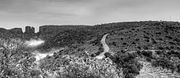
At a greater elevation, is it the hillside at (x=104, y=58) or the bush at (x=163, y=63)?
the hillside at (x=104, y=58)

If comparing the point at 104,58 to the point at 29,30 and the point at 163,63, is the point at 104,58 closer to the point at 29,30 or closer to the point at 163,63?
the point at 163,63

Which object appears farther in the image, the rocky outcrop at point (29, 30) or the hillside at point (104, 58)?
the rocky outcrop at point (29, 30)

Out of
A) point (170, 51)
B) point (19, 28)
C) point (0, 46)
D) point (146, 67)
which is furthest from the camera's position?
point (19, 28)

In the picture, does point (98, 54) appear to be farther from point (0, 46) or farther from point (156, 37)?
point (0, 46)

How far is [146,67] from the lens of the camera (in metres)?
51.0

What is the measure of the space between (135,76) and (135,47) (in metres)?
17.5

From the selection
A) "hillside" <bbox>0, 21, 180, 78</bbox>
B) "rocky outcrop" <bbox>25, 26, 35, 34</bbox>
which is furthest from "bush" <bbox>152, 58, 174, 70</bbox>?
"rocky outcrop" <bbox>25, 26, 35, 34</bbox>

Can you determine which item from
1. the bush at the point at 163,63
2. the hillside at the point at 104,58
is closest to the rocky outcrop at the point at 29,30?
the hillside at the point at 104,58

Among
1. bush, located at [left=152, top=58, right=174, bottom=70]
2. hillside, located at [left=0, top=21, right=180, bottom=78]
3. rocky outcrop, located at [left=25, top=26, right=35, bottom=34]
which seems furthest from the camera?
rocky outcrop, located at [left=25, top=26, right=35, bottom=34]

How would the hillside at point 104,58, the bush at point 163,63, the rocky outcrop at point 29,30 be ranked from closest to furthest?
the hillside at point 104,58 < the bush at point 163,63 < the rocky outcrop at point 29,30

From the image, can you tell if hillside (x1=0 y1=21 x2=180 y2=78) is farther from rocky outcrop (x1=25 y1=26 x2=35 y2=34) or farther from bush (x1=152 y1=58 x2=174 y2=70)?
rocky outcrop (x1=25 y1=26 x2=35 y2=34)

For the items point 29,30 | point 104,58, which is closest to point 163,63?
point 104,58

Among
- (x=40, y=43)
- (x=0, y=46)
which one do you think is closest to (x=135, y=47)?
(x=0, y=46)

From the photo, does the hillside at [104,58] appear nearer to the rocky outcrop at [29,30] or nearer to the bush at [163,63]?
the bush at [163,63]
